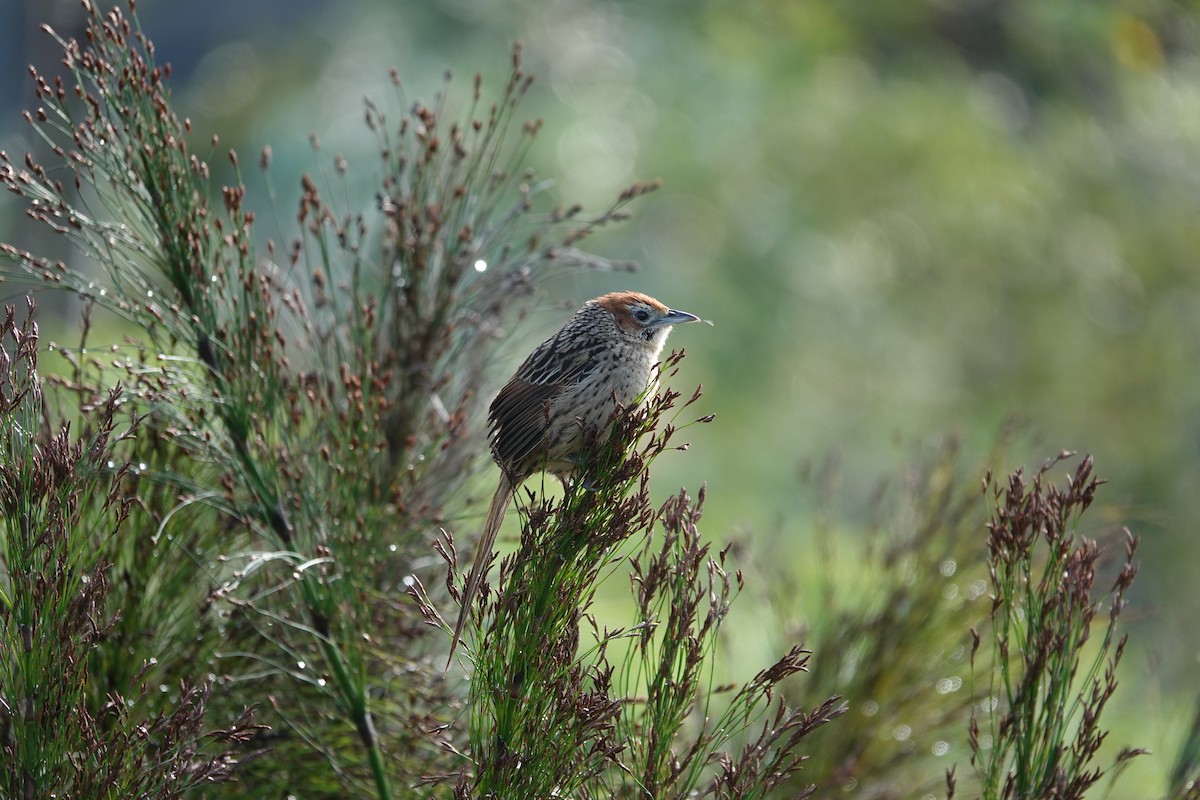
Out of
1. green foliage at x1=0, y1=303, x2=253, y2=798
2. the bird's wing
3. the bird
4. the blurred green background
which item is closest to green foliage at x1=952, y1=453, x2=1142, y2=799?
the bird

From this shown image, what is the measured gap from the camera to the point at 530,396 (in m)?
2.44

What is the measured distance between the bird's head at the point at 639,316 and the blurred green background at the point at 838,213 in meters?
6.61

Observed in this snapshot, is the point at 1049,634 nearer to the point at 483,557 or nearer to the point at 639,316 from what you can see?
the point at 483,557

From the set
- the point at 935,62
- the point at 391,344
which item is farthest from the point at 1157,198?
the point at 391,344

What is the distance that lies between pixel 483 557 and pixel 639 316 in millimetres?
663

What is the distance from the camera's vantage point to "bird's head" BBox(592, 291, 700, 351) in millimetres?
2619

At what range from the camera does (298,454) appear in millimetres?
2436

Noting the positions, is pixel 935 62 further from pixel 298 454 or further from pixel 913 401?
pixel 298 454

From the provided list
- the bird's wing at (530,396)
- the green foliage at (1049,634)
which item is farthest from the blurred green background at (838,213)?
the green foliage at (1049,634)

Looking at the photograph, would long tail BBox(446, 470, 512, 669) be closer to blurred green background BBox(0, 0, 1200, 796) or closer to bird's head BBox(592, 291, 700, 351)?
bird's head BBox(592, 291, 700, 351)

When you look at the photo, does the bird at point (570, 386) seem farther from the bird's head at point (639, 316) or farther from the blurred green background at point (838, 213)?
the blurred green background at point (838, 213)

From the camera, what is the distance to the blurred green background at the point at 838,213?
9812 millimetres

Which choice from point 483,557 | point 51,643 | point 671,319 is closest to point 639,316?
point 671,319

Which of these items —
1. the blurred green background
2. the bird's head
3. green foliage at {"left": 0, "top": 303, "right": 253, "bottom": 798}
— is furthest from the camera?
the blurred green background
